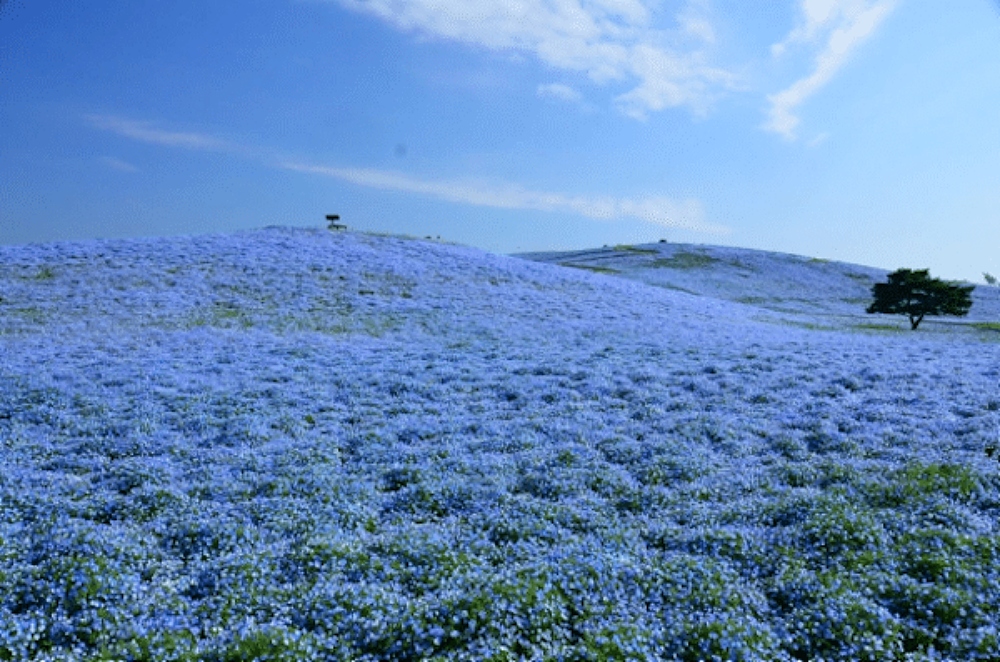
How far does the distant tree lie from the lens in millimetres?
50625

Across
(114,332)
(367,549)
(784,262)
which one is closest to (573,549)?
(367,549)

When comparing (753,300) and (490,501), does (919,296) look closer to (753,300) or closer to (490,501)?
(753,300)

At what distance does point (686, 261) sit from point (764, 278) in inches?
490

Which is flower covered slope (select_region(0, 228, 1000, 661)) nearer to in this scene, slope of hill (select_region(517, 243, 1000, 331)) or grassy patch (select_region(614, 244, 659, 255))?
slope of hill (select_region(517, 243, 1000, 331))

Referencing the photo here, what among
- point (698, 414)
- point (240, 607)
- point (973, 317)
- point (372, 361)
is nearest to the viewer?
point (240, 607)

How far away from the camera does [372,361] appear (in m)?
27.1

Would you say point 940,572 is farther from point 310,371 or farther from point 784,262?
point 784,262

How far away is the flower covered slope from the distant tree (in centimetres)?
2361

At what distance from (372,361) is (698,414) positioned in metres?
14.1

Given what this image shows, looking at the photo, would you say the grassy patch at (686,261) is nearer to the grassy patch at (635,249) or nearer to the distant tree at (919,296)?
the grassy patch at (635,249)

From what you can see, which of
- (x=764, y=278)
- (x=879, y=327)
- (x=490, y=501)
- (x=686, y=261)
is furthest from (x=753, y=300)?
(x=490, y=501)

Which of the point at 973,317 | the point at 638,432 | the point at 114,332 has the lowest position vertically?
the point at 114,332

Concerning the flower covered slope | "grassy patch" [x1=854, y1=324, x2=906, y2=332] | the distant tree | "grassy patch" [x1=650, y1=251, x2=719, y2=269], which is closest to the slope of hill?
"grassy patch" [x1=650, y1=251, x2=719, y2=269]

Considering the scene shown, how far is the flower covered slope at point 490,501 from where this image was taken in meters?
8.88
